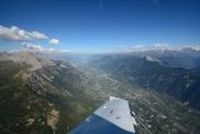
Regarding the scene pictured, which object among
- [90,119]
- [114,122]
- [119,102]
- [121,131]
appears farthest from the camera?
[119,102]

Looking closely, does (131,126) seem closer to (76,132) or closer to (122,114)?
(122,114)

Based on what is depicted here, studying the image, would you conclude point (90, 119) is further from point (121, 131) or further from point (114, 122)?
point (121, 131)

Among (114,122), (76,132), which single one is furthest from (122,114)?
(76,132)

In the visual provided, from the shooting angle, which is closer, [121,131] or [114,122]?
[121,131]

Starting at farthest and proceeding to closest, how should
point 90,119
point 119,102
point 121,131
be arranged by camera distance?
point 119,102, point 90,119, point 121,131

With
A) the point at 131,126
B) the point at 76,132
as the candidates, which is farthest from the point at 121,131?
the point at 76,132

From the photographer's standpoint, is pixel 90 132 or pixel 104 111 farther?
pixel 104 111
